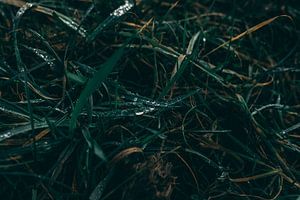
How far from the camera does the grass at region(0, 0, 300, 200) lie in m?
1.00

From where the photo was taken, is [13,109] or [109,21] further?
[109,21]

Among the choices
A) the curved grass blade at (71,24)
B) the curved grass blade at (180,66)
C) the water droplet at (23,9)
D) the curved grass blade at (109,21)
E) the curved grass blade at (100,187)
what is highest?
the water droplet at (23,9)

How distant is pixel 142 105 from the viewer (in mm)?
1088

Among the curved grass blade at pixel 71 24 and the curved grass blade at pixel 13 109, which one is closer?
the curved grass blade at pixel 13 109

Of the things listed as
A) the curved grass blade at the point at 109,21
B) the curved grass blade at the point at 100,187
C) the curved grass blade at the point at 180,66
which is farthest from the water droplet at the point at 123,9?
the curved grass blade at the point at 100,187

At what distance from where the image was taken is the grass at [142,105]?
100 cm

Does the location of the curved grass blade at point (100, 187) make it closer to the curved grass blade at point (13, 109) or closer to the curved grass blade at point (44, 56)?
the curved grass blade at point (13, 109)

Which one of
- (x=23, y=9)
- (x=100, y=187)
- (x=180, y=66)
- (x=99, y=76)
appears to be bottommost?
(x=100, y=187)

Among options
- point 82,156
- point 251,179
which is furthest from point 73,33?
point 251,179

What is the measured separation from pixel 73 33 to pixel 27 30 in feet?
0.41

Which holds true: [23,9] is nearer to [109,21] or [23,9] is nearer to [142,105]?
[109,21]

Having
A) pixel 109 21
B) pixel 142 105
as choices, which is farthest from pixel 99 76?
pixel 109 21

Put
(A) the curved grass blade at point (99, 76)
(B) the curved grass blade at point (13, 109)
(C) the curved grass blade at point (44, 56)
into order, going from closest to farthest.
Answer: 1. (A) the curved grass blade at point (99, 76)
2. (B) the curved grass blade at point (13, 109)
3. (C) the curved grass blade at point (44, 56)

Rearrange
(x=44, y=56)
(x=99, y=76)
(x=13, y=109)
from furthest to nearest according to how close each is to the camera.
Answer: (x=44, y=56) < (x=13, y=109) < (x=99, y=76)
